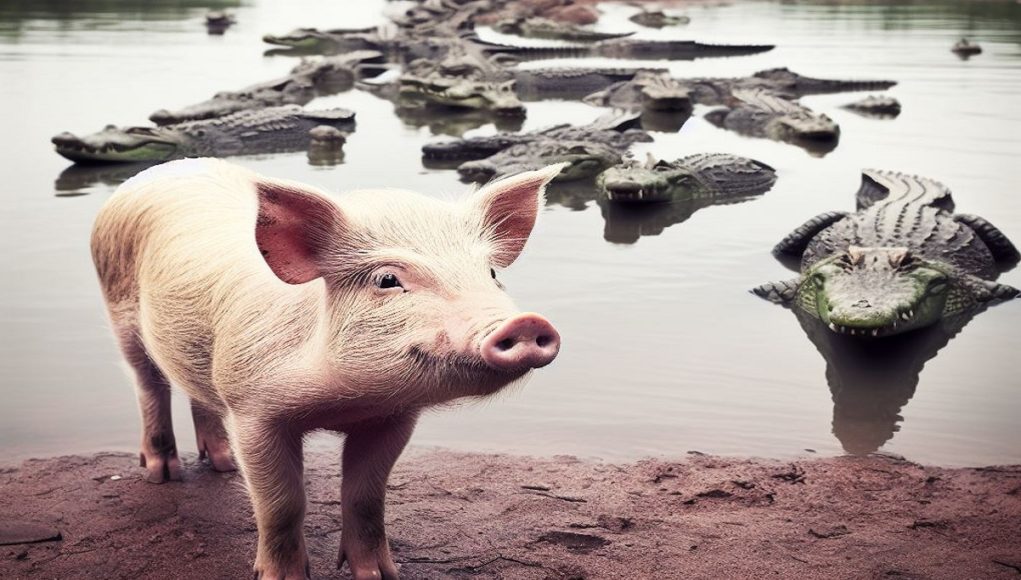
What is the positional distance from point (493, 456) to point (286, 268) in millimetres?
1857

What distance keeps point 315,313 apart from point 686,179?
754 centimetres

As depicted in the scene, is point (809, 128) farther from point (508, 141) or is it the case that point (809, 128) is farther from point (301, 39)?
point (301, 39)

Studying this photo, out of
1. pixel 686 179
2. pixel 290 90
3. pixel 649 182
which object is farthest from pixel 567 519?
pixel 290 90

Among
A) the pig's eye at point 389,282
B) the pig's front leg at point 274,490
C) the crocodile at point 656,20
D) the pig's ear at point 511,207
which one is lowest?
the crocodile at point 656,20

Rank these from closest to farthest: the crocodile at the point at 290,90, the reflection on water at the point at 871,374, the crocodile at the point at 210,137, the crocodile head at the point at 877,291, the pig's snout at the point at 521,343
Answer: the pig's snout at the point at 521,343
the reflection on water at the point at 871,374
the crocodile head at the point at 877,291
the crocodile at the point at 210,137
the crocodile at the point at 290,90

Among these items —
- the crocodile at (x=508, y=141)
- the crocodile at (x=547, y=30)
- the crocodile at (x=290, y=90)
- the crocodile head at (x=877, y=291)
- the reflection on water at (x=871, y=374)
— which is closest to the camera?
the reflection on water at (x=871, y=374)

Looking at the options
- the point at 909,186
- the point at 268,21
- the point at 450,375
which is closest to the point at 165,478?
the point at 450,375

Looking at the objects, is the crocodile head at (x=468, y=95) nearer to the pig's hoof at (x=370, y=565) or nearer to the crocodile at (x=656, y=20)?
the pig's hoof at (x=370, y=565)

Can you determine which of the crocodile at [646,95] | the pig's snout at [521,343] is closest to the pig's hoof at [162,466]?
the pig's snout at [521,343]

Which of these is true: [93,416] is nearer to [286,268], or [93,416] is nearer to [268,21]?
[286,268]

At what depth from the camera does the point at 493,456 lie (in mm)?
4426

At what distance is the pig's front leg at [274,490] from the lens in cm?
310

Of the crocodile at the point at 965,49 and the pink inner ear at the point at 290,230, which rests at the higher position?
the pink inner ear at the point at 290,230

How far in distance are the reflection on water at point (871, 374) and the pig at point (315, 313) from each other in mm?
2531
